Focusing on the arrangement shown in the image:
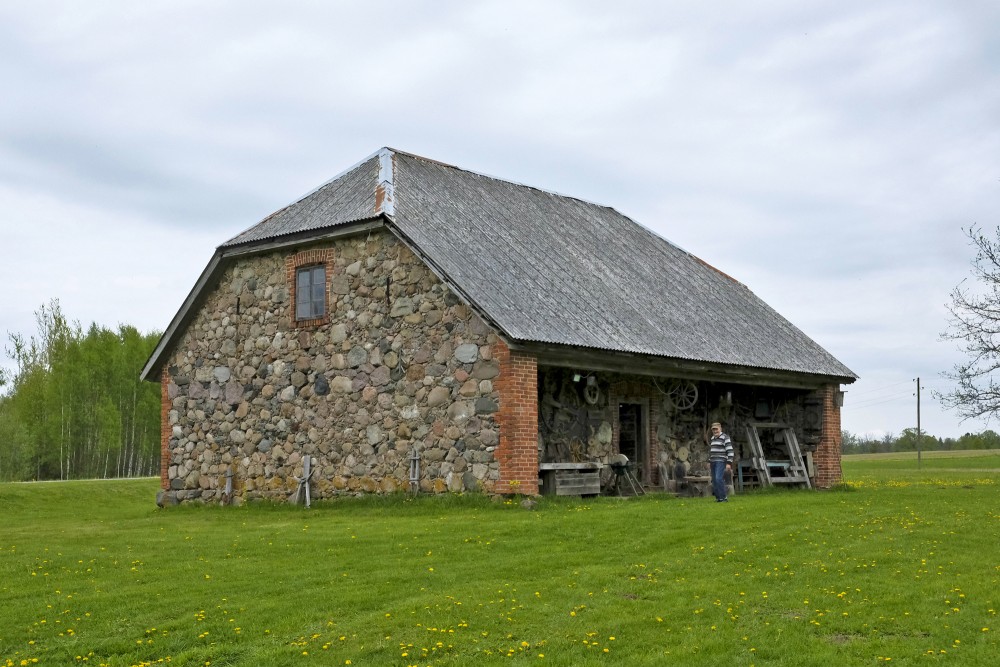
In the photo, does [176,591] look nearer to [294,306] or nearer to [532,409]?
[532,409]

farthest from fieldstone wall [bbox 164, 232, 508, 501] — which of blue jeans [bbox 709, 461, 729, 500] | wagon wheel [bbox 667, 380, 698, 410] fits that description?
wagon wheel [bbox 667, 380, 698, 410]

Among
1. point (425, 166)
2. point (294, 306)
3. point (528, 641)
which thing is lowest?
point (528, 641)

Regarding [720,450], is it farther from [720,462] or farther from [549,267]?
[549,267]

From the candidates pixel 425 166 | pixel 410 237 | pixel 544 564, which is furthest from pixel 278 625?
pixel 425 166

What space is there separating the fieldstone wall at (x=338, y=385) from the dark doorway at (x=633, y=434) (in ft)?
16.7

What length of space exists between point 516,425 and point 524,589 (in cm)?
650

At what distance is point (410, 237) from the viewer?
17.9 m

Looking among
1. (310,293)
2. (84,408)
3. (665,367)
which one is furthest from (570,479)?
(84,408)

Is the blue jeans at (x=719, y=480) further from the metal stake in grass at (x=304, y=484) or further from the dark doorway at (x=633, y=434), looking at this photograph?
the metal stake in grass at (x=304, y=484)

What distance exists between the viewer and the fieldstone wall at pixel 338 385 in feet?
57.1

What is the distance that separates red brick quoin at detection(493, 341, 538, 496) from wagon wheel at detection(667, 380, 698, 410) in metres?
5.64

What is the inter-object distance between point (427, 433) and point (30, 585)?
7.60 metres

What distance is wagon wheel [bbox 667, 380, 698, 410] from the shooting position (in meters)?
21.8

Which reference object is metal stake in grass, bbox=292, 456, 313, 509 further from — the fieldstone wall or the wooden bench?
the wooden bench
